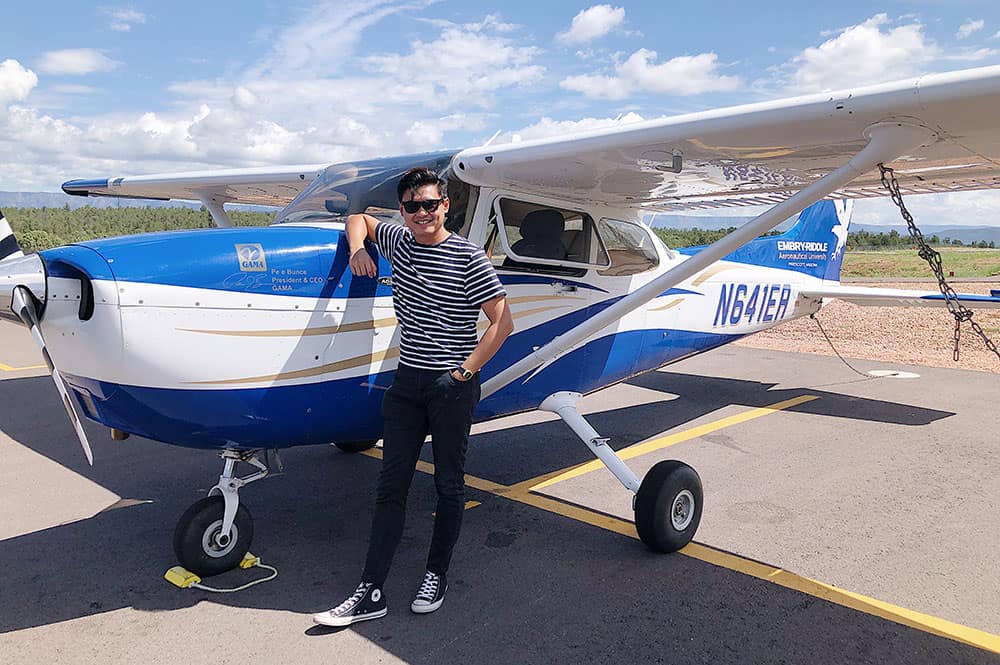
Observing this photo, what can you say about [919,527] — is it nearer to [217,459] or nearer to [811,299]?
[811,299]

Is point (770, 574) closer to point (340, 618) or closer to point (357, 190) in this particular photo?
point (340, 618)

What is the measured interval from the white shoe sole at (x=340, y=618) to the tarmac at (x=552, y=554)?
0.04 meters

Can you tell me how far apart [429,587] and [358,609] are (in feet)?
1.10

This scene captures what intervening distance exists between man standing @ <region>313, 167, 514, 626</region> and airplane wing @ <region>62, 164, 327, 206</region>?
10.1 ft

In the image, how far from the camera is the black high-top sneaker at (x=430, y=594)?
3.25 m

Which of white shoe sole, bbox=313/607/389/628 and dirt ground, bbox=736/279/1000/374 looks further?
dirt ground, bbox=736/279/1000/374

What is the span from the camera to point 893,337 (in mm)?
13227

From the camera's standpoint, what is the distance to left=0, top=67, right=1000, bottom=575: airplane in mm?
3014

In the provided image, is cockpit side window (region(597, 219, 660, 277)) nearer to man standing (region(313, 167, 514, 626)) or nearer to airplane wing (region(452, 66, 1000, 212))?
airplane wing (region(452, 66, 1000, 212))

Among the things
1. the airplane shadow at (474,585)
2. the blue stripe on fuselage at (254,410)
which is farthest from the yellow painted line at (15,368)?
the blue stripe on fuselage at (254,410)

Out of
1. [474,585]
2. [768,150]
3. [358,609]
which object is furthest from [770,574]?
[768,150]

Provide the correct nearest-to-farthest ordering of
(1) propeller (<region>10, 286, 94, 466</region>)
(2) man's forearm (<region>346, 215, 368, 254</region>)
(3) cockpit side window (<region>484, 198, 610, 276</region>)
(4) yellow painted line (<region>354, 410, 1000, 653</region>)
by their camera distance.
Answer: (1) propeller (<region>10, 286, 94, 466</region>), (4) yellow painted line (<region>354, 410, 1000, 653</region>), (2) man's forearm (<region>346, 215, 368, 254</region>), (3) cockpit side window (<region>484, 198, 610, 276</region>)

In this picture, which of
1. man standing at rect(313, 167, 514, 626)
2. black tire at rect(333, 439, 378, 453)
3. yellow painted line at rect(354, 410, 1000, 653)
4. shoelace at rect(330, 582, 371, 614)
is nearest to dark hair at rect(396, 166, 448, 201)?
man standing at rect(313, 167, 514, 626)

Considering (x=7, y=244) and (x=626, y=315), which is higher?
(x=7, y=244)
